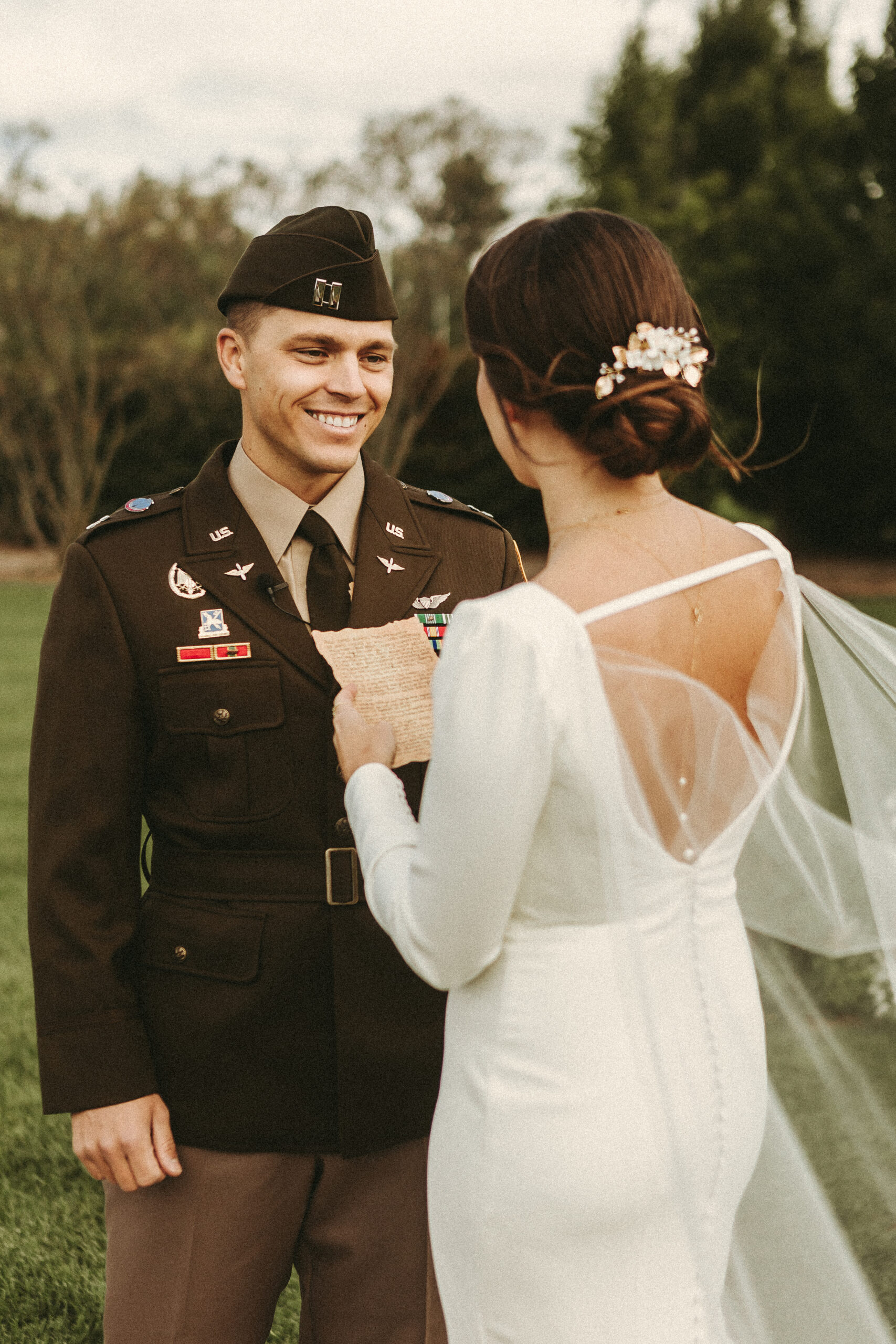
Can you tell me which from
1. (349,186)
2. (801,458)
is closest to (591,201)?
(349,186)

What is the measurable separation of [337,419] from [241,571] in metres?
0.33

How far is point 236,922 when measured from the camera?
86.7 inches

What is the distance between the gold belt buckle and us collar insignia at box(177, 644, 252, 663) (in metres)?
0.37

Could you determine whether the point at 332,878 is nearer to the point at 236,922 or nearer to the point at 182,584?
the point at 236,922

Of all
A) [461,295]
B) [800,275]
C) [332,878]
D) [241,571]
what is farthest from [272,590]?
[800,275]

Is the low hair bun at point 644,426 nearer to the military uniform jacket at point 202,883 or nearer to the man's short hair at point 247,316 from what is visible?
the military uniform jacket at point 202,883

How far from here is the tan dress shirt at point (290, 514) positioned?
7.86 feet

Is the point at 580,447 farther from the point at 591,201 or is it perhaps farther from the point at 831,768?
the point at 591,201

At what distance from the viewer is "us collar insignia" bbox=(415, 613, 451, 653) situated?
2.43 m

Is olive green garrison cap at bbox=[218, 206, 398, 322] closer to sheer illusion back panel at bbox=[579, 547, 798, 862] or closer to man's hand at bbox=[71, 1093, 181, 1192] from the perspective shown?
sheer illusion back panel at bbox=[579, 547, 798, 862]

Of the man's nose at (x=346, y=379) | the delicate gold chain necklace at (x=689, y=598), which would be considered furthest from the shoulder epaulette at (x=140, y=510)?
the delicate gold chain necklace at (x=689, y=598)

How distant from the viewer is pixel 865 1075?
73.0 inches

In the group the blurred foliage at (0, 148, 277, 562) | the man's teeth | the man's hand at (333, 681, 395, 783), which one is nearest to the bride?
the man's hand at (333, 681, 395, 783)

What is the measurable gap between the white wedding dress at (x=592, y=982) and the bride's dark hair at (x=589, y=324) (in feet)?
0.67
